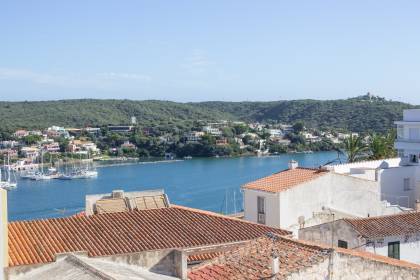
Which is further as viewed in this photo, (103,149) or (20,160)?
(103,149)

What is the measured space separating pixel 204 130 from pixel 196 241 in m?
160

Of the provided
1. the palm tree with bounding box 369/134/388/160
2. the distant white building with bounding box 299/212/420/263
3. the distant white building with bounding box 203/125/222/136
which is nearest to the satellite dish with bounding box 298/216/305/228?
the distant white building with bounding box 299/212/420/263

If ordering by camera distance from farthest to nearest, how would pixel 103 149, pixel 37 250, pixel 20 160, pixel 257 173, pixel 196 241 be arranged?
pixel 103 149
pixel 20 160
pixel 257 173
pixel 196 241
pixel 37 250

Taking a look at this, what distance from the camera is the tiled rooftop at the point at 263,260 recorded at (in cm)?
1222

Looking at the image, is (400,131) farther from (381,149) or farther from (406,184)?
(406,184)

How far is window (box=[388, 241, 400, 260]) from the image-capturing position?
18016 mm

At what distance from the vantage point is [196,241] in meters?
15.2

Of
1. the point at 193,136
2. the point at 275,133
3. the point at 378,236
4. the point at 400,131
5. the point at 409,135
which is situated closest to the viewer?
the point at 378,236

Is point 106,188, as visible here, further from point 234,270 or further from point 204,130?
point 234,270

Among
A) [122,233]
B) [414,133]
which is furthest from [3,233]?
[414,133]

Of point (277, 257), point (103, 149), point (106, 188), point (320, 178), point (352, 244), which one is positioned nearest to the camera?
point (277, 257)

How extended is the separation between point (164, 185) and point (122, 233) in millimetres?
85838

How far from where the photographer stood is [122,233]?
15359 millimetres

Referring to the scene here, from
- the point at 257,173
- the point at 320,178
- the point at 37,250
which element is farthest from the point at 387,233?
the point at 257,173
